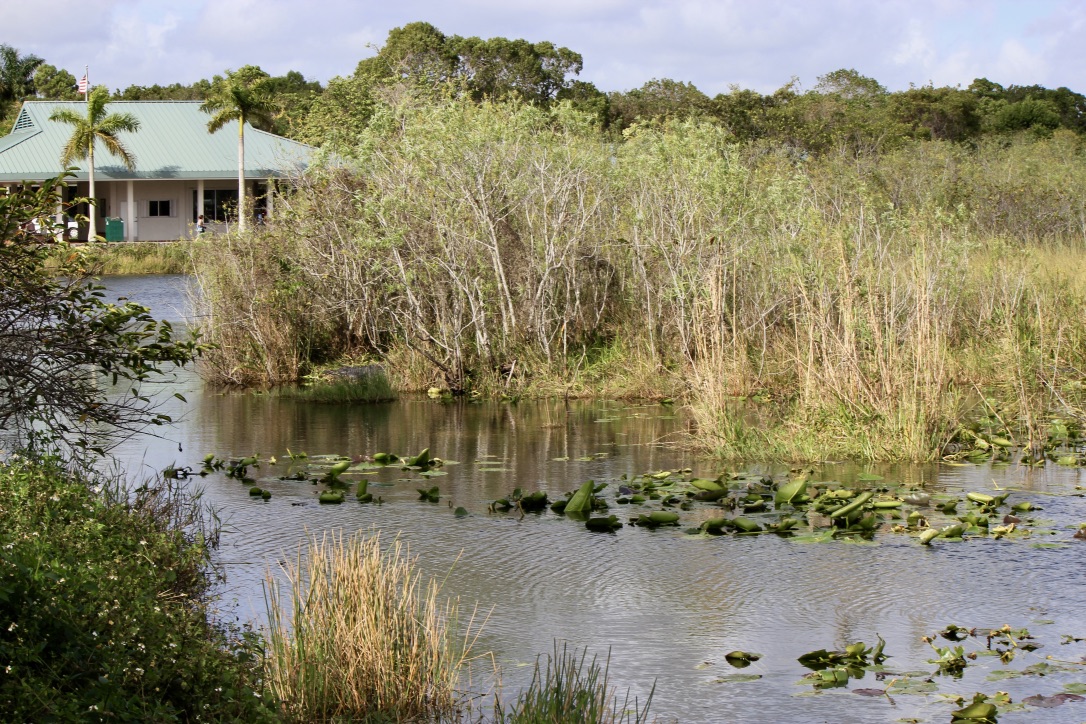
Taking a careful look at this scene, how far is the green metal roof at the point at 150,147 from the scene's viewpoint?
50062mm

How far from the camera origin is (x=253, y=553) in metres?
9.02

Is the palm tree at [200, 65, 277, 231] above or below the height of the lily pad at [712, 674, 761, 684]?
above

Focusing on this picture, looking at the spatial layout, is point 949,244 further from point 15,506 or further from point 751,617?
point 15,506

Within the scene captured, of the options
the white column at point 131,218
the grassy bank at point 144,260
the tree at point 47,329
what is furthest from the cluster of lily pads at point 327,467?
the white column at point 131,218

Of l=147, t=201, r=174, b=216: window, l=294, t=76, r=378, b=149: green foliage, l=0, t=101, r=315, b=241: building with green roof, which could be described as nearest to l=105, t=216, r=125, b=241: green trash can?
l=0, t=101, r=315, b=241: building with green roof

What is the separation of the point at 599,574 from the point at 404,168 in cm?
961

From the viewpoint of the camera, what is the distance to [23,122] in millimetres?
53125

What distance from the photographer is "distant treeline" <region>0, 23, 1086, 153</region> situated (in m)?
41.1

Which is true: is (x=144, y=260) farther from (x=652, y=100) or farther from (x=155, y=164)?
(x=652, y=100)

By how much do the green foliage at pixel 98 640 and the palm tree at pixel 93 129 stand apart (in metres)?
43.7

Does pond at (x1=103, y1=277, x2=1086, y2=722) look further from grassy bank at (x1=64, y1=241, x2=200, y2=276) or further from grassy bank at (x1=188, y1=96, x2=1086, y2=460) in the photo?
grassy bank at (x1=64, y1=241, x2=200, y2=276)

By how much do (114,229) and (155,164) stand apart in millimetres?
3104

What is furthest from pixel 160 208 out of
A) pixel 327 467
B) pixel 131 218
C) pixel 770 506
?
pixel 770 506

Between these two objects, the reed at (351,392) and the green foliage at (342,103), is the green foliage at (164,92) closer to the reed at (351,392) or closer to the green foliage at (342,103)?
the green foliage at (342,103)
